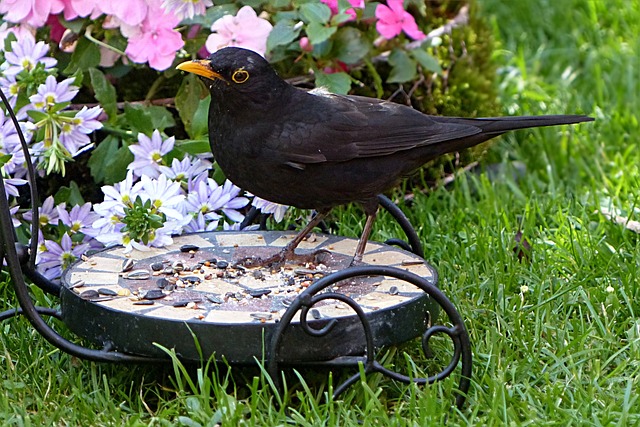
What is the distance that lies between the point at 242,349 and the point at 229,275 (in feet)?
1.81

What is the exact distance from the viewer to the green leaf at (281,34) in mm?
3988

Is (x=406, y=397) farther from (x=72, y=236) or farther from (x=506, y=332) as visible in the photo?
(x=72, y=236)

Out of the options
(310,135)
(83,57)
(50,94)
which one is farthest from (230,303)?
(83,57)

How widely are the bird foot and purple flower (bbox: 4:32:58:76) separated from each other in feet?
3.65

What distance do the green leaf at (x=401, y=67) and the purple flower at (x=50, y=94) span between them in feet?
4.71

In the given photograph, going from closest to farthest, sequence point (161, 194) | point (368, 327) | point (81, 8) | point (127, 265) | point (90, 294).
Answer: point (368, 327)
point (90, 294)
point (127, 265)
point (161, 194)
point (81, 8)

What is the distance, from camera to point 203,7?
394cm

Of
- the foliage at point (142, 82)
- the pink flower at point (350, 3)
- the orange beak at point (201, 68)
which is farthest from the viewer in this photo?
the pink flower at point (350, 3)

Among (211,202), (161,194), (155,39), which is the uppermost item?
(155,39)

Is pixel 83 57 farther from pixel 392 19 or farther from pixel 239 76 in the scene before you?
pixel 392 19

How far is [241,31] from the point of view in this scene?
397 cm

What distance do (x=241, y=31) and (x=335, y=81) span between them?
446mm

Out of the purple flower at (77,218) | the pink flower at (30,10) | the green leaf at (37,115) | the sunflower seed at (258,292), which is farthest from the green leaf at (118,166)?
the sunflower seed at (258,292)

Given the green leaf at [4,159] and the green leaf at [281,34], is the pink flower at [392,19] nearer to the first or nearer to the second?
the green leaf at [281,34]
